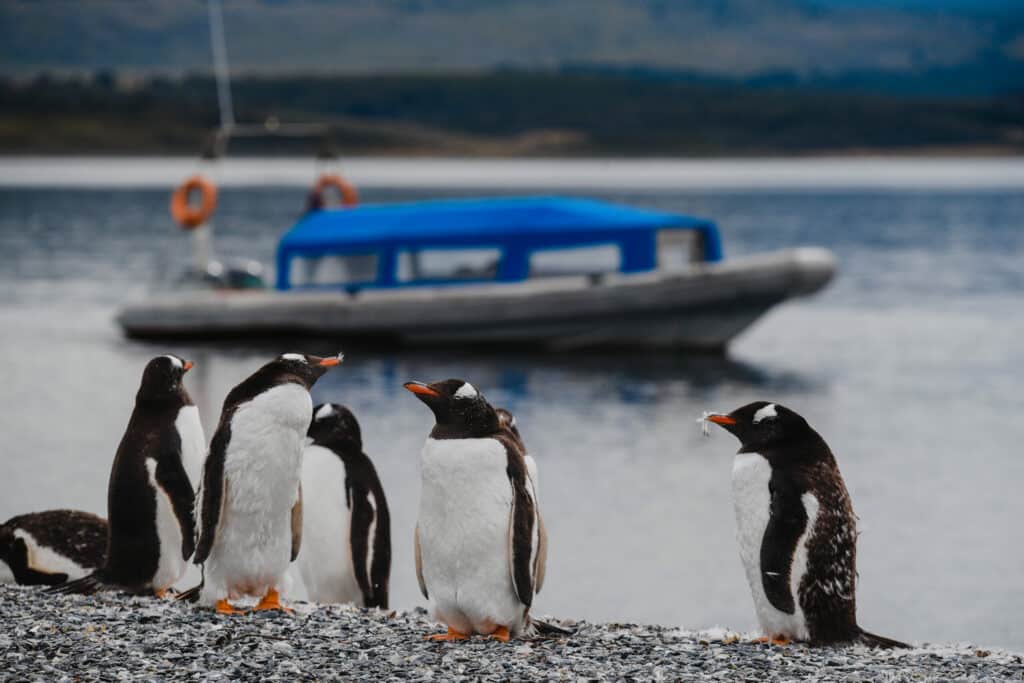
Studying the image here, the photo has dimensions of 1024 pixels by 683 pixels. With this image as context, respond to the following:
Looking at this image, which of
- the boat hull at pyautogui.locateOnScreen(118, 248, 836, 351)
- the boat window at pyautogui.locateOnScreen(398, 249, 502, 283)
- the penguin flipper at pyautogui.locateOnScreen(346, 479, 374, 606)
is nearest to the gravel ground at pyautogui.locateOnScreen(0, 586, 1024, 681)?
the penguin flipper at pyautogui.locateOnScreen(346, 479, 374, 606)

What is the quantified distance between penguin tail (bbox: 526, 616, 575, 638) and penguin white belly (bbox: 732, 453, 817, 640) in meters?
0.80

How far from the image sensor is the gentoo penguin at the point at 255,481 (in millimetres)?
6617

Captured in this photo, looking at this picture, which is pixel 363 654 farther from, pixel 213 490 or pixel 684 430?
pixel 684 430

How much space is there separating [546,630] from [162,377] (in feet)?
6.71

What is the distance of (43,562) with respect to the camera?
25.0ft

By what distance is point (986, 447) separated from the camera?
57.8ft

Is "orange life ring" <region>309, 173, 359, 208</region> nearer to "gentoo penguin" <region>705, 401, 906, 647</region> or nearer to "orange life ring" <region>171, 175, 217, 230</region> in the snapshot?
"orange life ring" <region>171, 175, 217, 230</region>

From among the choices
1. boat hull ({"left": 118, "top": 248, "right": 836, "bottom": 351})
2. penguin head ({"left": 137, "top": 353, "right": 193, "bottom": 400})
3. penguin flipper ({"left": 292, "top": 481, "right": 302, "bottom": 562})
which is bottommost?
penguin flipper ({"left": 292, "top": 481, "right": 302, "bottom": 562})

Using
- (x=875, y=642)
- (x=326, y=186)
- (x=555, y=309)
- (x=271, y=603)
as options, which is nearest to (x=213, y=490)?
(x=271, y=603)

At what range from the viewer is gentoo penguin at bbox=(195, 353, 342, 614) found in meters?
6.62

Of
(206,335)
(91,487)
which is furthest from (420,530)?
(206,335)

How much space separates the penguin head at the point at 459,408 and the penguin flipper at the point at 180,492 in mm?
1443

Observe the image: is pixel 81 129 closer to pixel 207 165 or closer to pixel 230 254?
pixel 230 254

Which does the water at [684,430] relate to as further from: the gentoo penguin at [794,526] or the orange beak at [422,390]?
the orange beak at [422,390]
